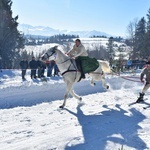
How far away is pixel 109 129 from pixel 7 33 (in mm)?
27905

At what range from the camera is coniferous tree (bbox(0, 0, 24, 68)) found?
104 feet

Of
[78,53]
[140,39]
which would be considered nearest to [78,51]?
[78,53]

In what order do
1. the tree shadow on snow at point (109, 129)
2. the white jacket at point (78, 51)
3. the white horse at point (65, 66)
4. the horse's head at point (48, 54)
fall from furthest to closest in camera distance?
the white jacket at point (78, 51) → the white horse at point (65, 66) → the horse's head at point (48, 54) → the tree shadow on snow at point (109, 129)

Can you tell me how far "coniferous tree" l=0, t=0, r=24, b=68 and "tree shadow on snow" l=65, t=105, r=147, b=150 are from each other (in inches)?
963

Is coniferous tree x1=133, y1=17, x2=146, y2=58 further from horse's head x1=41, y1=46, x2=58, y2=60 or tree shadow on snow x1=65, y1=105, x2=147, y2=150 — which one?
tree shadow on snow x1=65, y1=105, x2=147, y2=150

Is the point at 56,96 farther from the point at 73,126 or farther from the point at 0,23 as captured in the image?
the point at 0,23

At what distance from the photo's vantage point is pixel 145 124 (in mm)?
7699

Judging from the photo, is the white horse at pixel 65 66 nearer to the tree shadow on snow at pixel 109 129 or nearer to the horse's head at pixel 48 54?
the horse's head at pixel 48 54

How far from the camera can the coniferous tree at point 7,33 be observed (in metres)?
31.7

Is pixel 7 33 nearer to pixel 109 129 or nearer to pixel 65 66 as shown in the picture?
pixel 65 66

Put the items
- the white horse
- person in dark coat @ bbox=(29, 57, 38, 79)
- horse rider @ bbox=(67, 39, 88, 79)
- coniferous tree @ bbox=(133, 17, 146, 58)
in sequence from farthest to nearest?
1. coniferous tree @ bbox=(133, 17, 146, 58)
2. person in dark coat @ bbox=(29, 57, 38, 79)
3. horse rider @ bbox=(67, 39, 88, 79)
4. the white horse

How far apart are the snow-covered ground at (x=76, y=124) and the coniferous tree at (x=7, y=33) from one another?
20.9 metres

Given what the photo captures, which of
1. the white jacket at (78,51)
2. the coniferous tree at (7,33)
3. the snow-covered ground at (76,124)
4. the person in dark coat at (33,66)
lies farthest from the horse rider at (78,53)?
the coniferous tree at (7,33)

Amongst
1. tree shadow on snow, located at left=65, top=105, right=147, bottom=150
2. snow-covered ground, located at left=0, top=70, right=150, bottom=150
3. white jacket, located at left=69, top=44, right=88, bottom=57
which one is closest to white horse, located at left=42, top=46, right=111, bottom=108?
white jacket, located at left=69, top=44, right=88, bottom=57
